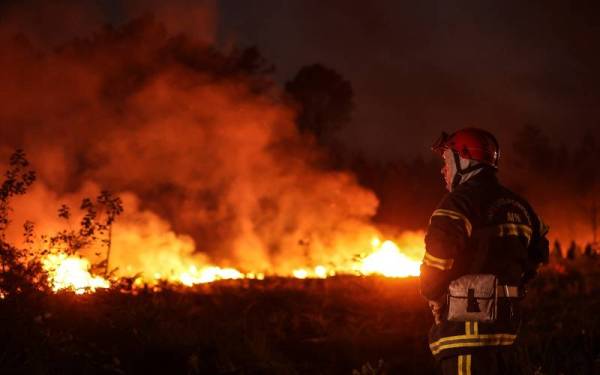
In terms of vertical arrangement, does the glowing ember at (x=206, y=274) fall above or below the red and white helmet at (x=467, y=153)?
A: above

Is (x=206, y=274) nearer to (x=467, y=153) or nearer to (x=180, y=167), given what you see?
(x=180, y=167)

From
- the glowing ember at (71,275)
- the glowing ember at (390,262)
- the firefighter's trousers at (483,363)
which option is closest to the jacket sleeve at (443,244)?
the firefighter's trousers at (483,363)

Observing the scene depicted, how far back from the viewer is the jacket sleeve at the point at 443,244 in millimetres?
3725

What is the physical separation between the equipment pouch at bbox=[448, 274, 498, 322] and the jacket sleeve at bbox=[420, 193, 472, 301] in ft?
0.32

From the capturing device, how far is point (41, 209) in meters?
13.6

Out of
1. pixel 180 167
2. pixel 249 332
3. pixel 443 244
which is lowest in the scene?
pixel 249 332

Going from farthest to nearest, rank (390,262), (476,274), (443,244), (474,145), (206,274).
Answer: (390,262), (206,274), (474,145), (476,274), (443,244)

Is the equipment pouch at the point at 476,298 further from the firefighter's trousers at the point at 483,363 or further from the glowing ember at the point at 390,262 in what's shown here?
the glowing ember at the point at 390,262

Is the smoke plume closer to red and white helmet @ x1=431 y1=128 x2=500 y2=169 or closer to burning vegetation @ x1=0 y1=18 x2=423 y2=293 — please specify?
burning vegetation @ x1=0 y1=18 x2=423 y2=293

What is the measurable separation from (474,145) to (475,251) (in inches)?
28.5

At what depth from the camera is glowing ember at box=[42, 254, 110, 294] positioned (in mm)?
7347

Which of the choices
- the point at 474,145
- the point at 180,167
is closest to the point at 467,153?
the point at 474,145

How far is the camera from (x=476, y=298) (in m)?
3.77

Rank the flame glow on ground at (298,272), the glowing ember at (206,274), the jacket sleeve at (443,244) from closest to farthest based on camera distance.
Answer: the jacket sleeve at (443,244), the flame glow on ground at (298,272), the glowing ember at (206,274)
